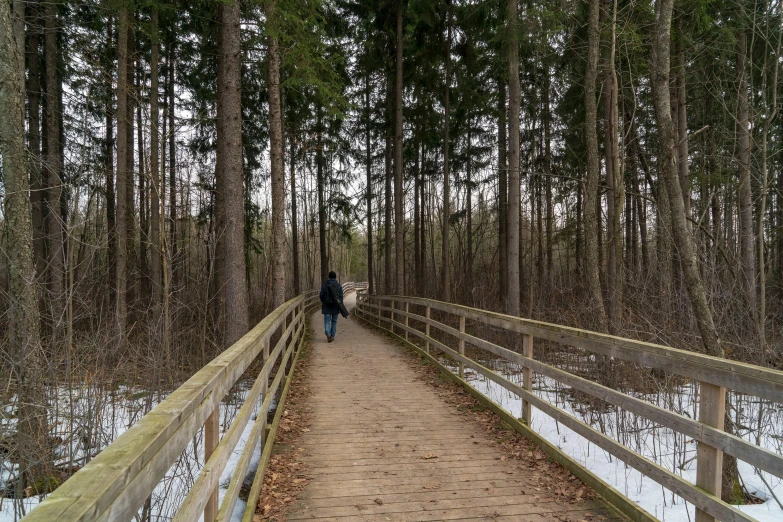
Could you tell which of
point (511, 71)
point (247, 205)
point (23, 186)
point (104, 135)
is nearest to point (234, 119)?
point (23, 186)

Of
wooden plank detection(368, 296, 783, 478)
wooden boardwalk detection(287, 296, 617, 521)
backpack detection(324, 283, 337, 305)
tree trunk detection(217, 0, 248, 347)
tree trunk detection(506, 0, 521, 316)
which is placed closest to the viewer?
wooden plank detection(368, 296, 783, 478)

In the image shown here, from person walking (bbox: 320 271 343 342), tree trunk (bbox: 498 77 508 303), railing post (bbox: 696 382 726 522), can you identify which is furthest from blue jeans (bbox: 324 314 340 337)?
railing post (bbox: 696 382 726 522)

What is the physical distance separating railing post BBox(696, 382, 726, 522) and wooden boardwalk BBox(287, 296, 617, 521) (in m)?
0.83

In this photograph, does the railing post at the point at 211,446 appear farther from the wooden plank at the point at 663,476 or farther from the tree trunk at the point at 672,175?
the tree trunk at the point at 672,175

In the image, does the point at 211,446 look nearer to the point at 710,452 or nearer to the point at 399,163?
the point at 710,452

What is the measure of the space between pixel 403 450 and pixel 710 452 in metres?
2.62

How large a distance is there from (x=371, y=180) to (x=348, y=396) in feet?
60.8

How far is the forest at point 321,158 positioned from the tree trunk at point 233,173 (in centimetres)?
4

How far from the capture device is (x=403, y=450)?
173 inches

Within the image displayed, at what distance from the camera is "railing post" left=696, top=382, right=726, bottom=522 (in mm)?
2502

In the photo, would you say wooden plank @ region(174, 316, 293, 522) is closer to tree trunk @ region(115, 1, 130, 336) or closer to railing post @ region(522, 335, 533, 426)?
railing post @ region(522, 335, 533, 426)

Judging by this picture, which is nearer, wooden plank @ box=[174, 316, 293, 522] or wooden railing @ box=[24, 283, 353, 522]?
wooden railing @ box=[24, 283, 353, 522]

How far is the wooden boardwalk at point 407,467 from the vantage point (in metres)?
3.25

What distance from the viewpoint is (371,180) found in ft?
78.2
